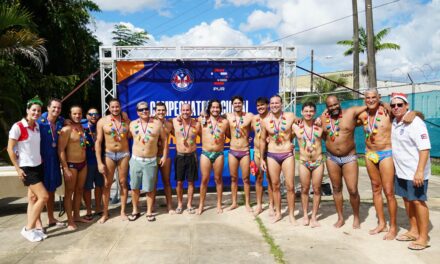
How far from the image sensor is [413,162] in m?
4.00

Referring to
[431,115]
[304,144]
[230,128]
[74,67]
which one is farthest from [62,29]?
[431,115]

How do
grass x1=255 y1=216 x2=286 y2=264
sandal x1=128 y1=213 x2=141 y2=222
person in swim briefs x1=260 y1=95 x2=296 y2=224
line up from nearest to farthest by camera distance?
grass x1=255 y1=216 x2=286 y2=264 < person in swim briefs x1=260 y1=95 x2=296 y2=224 < sandal x1=128 y1=213 x2=141 y2=222

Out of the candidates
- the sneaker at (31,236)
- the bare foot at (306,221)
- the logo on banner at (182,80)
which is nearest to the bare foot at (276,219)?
the bare foot at (306,221)

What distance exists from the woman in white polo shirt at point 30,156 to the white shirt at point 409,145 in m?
4.13

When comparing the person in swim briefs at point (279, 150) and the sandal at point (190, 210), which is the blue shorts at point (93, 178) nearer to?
the sandal at point (190, 210)

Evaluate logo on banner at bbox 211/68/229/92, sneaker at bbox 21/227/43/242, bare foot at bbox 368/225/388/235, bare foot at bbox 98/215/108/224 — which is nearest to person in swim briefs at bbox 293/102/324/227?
bare foot at bbox 368/225/388/235

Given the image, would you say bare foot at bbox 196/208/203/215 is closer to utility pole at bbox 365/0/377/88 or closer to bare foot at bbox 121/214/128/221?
bare foot at bbox 121/214/128/221

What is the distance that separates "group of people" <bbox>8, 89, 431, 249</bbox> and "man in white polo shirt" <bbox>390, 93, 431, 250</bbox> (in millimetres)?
11

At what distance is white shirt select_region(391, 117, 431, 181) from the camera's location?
12.8 feet

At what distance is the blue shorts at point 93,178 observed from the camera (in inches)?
207

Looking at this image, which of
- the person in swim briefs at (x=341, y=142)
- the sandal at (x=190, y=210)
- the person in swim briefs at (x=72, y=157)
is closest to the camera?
the person in swim briefs at (x=341, y=142)

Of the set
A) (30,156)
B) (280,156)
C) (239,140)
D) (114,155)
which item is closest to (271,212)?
(280,156)

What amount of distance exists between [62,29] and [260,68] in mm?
9072

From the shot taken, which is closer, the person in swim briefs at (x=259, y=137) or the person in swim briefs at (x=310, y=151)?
the person in swim briefs at (x=310, y=151)
